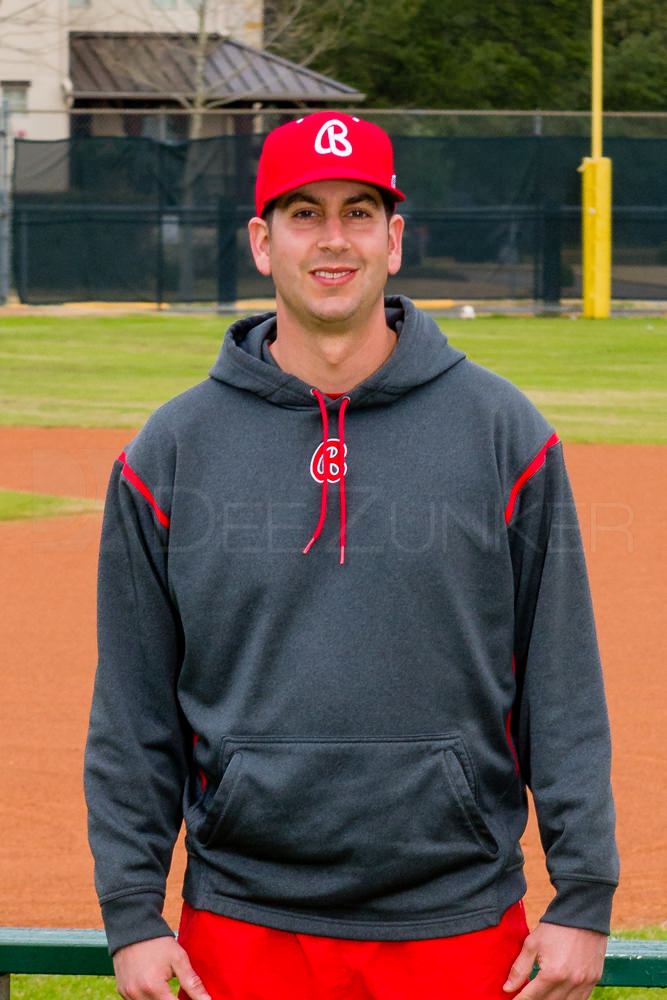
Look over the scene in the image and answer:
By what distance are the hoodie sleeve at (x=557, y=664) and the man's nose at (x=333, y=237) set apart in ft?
1.51

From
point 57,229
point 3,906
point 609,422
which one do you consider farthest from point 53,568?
point 57,229

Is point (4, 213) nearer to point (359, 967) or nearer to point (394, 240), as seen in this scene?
point (394, 240)

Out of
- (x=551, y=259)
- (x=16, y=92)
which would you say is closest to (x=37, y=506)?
(x=551, y=259)

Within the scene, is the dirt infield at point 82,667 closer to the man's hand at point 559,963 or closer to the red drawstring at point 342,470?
the man's hand at point 559,963

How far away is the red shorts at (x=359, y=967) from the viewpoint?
2281 mm

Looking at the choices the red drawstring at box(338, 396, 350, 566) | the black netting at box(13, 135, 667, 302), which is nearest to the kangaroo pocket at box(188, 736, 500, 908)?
the red drawstring at box(338, 396, 350, 566)

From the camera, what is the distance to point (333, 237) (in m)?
2.43

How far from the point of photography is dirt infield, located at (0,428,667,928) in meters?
4.63

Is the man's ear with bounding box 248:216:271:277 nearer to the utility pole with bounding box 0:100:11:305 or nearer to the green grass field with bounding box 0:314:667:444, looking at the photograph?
the green grass field with bounding box 0:314:667:444

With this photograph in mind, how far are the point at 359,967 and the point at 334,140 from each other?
4.24 ft

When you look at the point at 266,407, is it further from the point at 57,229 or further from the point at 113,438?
the point at 57,229

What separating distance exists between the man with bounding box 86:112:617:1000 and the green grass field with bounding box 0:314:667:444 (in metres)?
9.97

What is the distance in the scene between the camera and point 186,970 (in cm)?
232

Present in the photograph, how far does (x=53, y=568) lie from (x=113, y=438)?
359cm
